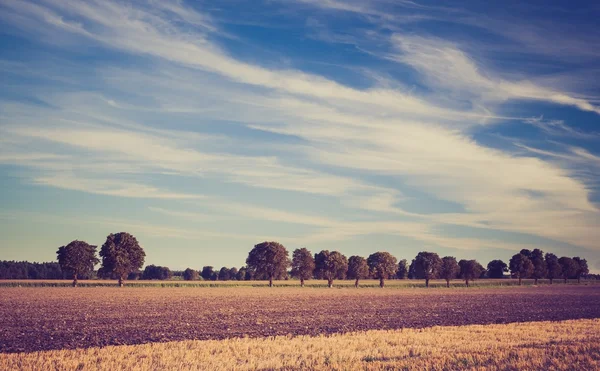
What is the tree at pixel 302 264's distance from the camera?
134 meters

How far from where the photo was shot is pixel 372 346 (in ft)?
69.4

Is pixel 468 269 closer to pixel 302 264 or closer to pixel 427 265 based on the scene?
pixel 427 265

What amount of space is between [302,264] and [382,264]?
2582 cm

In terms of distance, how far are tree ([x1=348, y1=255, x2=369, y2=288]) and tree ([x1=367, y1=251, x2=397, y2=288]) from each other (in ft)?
8.50

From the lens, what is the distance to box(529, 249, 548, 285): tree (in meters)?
178

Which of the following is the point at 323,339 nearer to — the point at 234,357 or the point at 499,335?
the point at 234,357

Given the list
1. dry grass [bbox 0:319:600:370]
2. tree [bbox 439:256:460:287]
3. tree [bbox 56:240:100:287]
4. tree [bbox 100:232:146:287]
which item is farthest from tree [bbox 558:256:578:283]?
dry grass [bbox 0:319:600:370]

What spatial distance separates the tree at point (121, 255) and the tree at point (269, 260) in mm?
30895

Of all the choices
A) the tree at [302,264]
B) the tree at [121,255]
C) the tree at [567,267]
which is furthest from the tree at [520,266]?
the tree at [121,255]

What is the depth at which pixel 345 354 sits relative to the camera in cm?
1881

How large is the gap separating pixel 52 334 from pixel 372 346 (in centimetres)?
1740

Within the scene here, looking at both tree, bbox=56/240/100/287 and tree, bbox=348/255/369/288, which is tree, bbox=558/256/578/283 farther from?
tree, bbox=56/240/100/287

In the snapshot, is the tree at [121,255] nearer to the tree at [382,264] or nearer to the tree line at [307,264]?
the tree line at [307,264]

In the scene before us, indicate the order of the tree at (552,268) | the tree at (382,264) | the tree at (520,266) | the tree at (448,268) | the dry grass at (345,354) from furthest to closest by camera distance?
the tree at (552,268), the tree at (520,266), the tree at (448,268), the tree at (382,264), the dry grass at (345,354)
